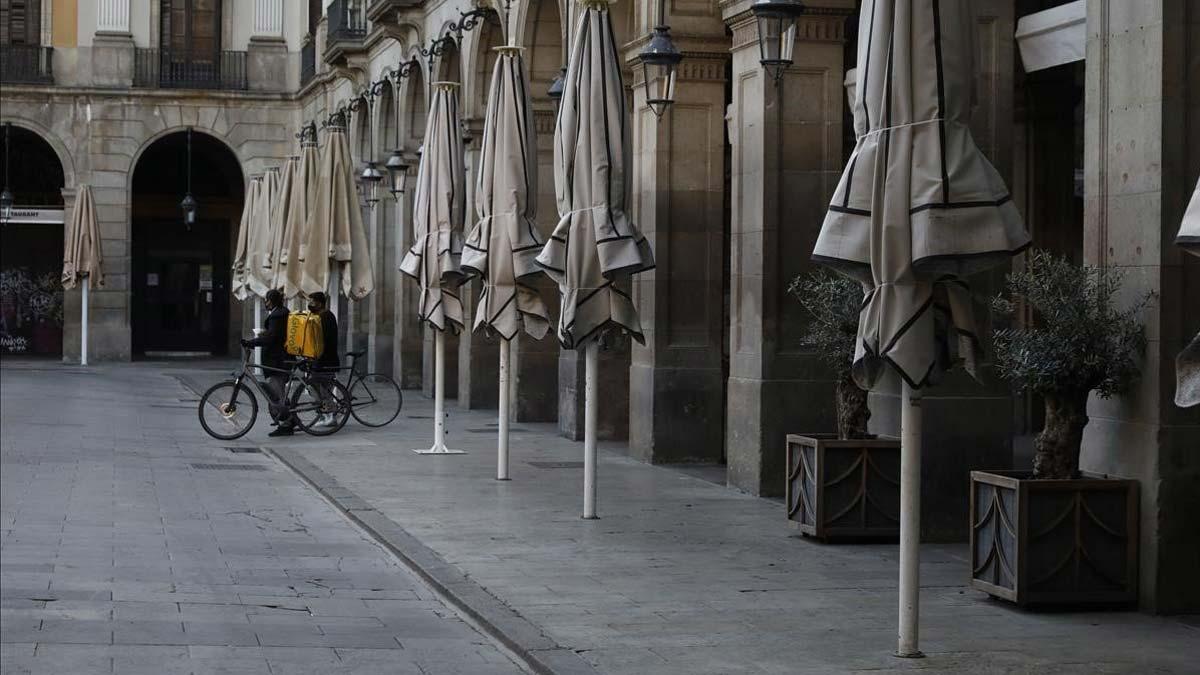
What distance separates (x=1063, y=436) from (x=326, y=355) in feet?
43.3

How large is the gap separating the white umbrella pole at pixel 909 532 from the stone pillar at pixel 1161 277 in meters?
1.88

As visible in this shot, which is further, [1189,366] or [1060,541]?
[1060,541]

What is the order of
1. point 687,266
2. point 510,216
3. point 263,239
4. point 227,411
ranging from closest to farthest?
point 510,216
point 687,266
point 227,411
point 263,239

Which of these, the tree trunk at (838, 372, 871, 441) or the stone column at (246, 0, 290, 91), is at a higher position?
the stone column at (246, 0, 290, 91)

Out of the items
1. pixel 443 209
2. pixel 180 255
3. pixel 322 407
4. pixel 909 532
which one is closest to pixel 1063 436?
pixel 909 532

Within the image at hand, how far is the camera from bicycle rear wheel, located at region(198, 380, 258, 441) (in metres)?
20.4

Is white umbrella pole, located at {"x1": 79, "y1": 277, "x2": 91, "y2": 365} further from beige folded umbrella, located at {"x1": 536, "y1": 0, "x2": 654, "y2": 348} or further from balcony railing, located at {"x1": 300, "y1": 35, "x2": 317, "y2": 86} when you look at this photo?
beige folded umbrella, located at {"x1": 536, "y1": 0, "x2": 654, "y2": 348}

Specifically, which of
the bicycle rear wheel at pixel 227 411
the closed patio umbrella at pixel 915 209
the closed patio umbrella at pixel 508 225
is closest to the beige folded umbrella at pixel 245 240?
the bicycle rear wheel at pixel 227 411

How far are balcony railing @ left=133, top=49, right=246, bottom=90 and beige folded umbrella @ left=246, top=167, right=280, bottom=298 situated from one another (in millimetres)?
14833

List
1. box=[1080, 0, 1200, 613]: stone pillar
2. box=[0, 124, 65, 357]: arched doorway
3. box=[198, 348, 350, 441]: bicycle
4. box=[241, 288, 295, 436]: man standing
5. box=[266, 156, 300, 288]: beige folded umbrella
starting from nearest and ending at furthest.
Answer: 1. box=[1080, 0, 1200, 613]: stone pillar
2. box=[198, 348, 350, 441]: bicycle
3. box=[241, 288, 295, 436]: man standing
4. box=[266, 156, 300, 288]: beige folded umbrella
5. box=[0, 124, 65, 357]: arched doorway

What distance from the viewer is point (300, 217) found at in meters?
25.1

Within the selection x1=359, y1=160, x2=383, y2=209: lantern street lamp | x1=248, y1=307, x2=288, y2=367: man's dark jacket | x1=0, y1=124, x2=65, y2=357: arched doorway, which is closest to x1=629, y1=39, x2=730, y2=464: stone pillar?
x1=248, y1=307, x2=288, y2=367: man's dark jacket

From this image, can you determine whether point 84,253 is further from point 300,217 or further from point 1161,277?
point 1161,277

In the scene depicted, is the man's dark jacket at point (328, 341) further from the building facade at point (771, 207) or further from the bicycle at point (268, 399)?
the building facade at point (771, 207)
